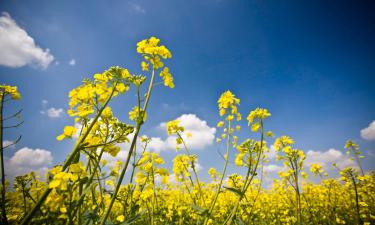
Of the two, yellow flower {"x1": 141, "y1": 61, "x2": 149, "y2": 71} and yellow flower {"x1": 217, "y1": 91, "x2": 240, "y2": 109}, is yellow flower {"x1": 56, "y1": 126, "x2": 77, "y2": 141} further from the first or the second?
yellow flower {"x1": 217, "y1": 91, "x2": 240, "y2": 109}

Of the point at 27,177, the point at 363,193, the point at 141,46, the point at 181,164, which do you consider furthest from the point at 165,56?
the point at 363,193

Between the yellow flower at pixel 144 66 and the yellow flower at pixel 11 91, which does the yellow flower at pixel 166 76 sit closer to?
the yellow flower at pixel 144 66

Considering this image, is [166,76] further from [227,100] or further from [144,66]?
[227,100]

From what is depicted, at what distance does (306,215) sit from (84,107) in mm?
8000

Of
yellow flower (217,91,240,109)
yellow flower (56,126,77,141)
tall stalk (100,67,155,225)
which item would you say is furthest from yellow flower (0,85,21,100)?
yellow flower (217,91,240,109)

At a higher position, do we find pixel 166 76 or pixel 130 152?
pixel 166 76

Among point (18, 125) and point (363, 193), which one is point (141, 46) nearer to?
point (18, 125)

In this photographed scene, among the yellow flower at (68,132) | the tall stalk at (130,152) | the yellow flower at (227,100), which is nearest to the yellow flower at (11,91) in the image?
the yellow flower at (68,132)

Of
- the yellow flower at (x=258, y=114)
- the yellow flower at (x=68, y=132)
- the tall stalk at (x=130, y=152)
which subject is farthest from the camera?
the yellow flower at (x=258, y=114)

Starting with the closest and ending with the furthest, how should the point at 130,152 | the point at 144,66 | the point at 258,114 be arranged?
the point at 130,152
the point at 144,66
the point at 258,114

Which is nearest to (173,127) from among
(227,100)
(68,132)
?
(227,100)

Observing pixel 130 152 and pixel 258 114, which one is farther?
pixel 258 114

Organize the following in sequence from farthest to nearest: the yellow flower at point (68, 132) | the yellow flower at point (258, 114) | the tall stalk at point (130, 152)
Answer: the yellow flower at point (258, 114) < the yellow flower at point (68, 132) < the tall stalk at point (130, 152)

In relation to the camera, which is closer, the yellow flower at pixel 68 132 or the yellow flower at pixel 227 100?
the yellow flower at pixel 68 132
